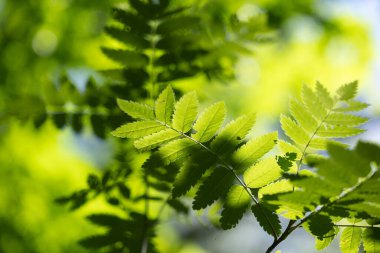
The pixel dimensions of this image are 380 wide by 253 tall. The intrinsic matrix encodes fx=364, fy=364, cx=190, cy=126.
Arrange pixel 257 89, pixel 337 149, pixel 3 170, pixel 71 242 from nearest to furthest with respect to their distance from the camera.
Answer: pixel 337 149 < pixel 71 242 < pixel 3 170 < pixel 257 89

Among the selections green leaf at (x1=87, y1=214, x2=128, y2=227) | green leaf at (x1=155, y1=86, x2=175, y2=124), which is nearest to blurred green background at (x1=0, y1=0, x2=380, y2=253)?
green leaf at (x1=87, y1=214, x2=128, y2=227)

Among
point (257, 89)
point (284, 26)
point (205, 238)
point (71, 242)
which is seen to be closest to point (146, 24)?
point (71, 242)

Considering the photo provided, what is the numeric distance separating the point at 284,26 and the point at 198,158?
7.01 m

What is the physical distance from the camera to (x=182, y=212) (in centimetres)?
164

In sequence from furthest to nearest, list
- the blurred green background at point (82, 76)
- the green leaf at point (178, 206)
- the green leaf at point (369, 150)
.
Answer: the blurred green background at point (82, 76)
the green leaf at point (178, 206)
the green leaf at point (369, 150)

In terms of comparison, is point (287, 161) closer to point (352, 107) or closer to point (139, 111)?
point (352, 107)

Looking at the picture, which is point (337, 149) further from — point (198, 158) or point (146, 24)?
point (146, 24)

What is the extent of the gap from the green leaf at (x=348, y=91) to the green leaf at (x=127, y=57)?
803mm

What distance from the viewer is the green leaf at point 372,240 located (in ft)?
3.18

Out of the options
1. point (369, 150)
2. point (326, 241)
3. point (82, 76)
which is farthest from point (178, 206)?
point (82, 76)

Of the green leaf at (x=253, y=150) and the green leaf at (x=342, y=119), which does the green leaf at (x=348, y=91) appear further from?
the green leaf at (x=253, y=150)

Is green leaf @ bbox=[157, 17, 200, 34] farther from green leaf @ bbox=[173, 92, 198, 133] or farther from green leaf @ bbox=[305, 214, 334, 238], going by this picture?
green leaf @ bbox=[305, 214, 334, 238]

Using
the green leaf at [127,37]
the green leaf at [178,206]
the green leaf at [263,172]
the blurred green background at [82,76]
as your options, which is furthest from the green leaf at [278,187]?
the blurred green background at [82,76]

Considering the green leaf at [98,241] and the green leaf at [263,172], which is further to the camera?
the green leaf at [98,241]
